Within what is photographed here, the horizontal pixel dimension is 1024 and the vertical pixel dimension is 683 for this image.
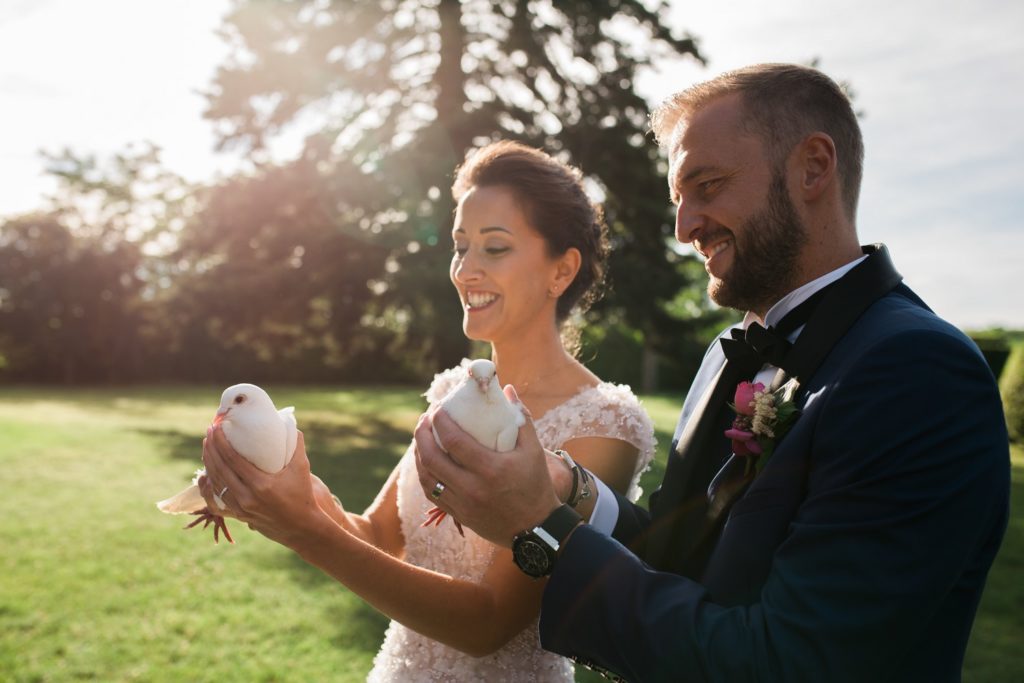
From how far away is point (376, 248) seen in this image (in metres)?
16.8

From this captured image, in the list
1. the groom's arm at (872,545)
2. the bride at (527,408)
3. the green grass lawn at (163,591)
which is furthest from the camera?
the green grass lawn at (163,591)

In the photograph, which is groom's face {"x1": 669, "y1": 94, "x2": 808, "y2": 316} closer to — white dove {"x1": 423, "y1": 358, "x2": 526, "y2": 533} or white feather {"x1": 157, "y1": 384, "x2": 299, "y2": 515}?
white dove {"x1": 423, "y1": 358, "x2": 526, "y2": 533}

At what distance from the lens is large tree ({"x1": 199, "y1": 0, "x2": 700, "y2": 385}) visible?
16172 millimetres

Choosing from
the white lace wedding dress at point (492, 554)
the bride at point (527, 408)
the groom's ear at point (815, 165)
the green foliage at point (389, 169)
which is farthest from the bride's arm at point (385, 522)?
the green foliage at point (389, 169)

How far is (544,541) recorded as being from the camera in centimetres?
168

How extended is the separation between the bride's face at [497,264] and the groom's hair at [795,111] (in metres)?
1.01

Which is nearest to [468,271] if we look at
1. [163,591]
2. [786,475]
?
[786,475]

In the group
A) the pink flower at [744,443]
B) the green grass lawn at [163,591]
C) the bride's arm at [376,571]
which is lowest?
the green grass lawn at [163,591]

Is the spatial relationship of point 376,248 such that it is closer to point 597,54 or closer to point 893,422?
point 597,54

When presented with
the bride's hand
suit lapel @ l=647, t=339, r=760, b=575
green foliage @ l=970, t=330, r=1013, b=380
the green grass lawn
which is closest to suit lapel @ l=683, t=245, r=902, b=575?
suit lapel @ l=647, t=339, r=760, b=575

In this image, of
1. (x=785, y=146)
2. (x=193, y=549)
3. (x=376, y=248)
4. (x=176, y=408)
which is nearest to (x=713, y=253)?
(x=785, y=146)

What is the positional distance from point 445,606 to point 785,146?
1564mm

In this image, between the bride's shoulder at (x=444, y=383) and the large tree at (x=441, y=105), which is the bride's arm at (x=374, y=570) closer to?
the bride's shoulder at (x=444, y=383)

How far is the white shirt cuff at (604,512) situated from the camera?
2.07m
